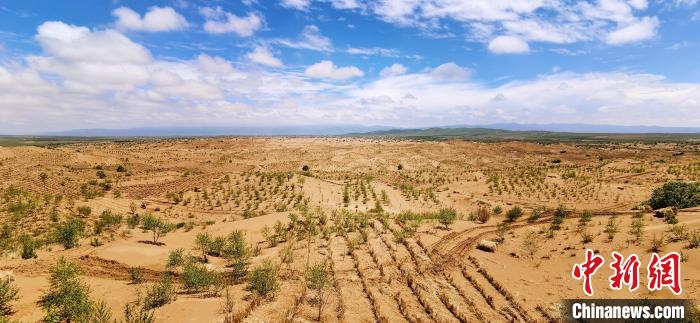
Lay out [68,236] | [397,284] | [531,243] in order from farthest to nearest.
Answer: [68,236] < [531,243] < [397,284]

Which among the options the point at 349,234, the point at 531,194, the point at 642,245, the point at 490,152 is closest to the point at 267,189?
the point at 349,234

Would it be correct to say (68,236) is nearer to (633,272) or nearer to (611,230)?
(633,272)

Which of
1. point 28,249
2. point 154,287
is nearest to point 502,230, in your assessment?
point 154,287

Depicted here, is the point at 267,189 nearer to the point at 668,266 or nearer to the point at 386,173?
the point at 386,173

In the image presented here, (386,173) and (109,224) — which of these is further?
(386,173)

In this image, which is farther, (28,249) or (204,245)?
(204,245)

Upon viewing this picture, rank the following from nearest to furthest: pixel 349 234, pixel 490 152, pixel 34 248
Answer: pixel 34 248 → pixel 349 234 → pixel 490 152

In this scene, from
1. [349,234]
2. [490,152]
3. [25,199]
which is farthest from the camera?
[490,152]

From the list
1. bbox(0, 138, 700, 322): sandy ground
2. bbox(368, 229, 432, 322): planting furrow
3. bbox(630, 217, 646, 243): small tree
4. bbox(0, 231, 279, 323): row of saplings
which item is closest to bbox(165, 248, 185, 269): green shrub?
bbox(0, 231, 279, 323): row of saplings

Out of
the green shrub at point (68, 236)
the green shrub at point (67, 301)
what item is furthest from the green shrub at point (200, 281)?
the green shrub at point (68, 236)
